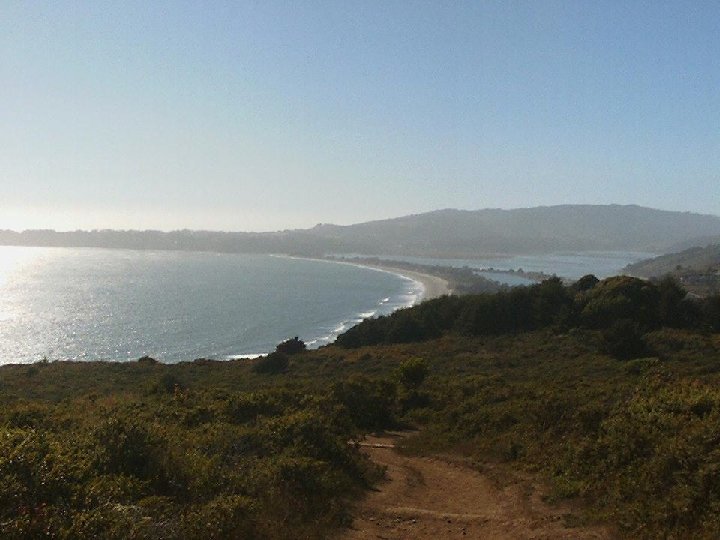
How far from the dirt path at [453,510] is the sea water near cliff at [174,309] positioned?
171ft

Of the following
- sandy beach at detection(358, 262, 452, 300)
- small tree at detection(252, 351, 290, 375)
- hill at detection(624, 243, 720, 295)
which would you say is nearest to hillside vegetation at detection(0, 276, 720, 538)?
small tree at detection(252, 351, 290, 375)

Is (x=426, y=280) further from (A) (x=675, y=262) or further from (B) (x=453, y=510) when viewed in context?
(B) (x=453, y=510)

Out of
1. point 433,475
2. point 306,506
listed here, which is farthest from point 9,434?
point 433,475

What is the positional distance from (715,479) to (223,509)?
6.06 metres

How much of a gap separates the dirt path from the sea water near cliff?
52.1 m

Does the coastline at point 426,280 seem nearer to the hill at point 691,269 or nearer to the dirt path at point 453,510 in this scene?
the hill at point 691,269

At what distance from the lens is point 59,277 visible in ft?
449

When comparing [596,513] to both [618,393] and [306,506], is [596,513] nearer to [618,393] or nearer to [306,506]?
[306,506]

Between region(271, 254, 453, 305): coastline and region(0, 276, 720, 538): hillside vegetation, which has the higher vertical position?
region(0, 276, 720, 538): hillside vegetation

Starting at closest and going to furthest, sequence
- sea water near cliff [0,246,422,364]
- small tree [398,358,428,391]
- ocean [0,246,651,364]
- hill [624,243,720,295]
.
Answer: small tree [398,358,428,391]
ocean [0,246,651,364]
sea water near cliff [0,246,422,364]
hill [624,243,720,295]

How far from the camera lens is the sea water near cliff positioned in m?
66.2

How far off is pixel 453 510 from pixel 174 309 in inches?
3547

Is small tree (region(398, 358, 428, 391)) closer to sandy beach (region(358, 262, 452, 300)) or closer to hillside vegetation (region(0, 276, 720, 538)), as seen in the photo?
hillside vegetation (region(0, 276, 720, 538))

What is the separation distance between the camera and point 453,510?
30.4ft
